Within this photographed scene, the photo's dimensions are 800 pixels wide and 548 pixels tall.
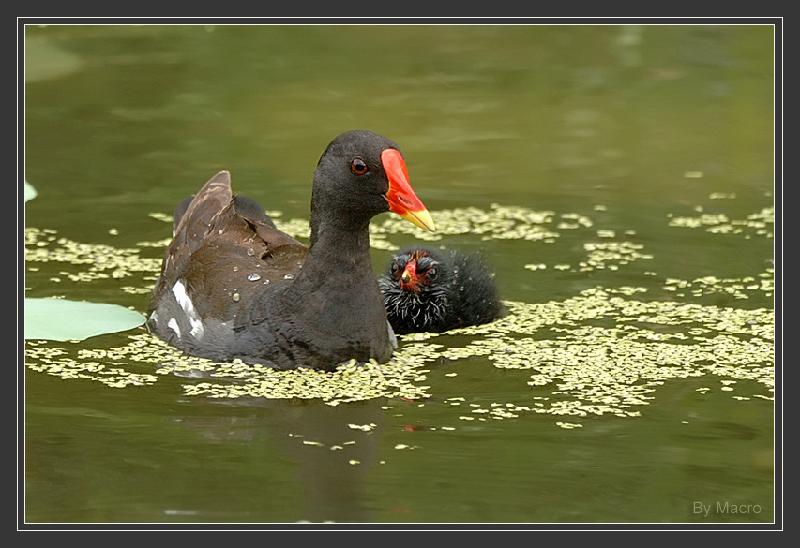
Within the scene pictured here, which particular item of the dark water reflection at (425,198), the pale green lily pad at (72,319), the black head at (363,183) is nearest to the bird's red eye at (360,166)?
the black head at (363,183)

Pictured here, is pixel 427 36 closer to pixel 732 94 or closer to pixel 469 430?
pixel 732 94

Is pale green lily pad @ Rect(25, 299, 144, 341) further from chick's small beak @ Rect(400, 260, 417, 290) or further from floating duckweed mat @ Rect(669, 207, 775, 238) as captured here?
floating duckweed mat @ Rect(669, 207, 775, 238)

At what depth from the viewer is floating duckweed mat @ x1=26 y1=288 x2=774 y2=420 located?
7.23m

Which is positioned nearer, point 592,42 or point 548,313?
point 548,313

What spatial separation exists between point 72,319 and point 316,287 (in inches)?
52.3

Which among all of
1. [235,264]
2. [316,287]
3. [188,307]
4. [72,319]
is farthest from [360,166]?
[72,319]

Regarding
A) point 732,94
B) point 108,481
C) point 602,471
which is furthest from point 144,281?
point 732,94

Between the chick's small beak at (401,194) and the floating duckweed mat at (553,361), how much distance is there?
0.79m

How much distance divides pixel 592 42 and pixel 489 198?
3.64m

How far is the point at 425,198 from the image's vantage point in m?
10.4

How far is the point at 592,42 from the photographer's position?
13.6 m

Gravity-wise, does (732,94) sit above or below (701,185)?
above

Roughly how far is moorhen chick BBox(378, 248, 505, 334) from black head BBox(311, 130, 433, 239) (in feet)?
3.46

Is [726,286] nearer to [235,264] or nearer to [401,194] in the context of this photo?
[401,194]
